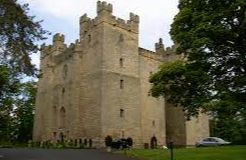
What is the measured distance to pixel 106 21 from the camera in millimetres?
52812

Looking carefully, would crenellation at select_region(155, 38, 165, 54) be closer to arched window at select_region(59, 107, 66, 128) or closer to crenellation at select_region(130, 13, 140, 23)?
crenellation at select_region(130, 13, 140, 23)

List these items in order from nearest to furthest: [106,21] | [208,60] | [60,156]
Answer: [208,60] < [60,156] < [106,21]

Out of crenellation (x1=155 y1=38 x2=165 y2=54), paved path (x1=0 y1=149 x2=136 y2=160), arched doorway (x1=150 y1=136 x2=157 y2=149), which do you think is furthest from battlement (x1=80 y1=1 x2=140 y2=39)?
paved path (x1=0 y1=149 x2=136 y2=160)

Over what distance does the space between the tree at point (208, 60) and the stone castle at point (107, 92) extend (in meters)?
23.1

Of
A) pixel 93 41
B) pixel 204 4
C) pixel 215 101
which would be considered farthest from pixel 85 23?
pixel 215 101

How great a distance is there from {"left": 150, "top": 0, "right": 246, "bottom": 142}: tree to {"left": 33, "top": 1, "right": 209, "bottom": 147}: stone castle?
23.1 m

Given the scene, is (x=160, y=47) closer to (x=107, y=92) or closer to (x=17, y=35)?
(x=107, y=92)

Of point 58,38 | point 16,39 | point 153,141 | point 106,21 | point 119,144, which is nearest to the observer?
point 16,39

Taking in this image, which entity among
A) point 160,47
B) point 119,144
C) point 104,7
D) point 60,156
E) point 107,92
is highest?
point 104,7

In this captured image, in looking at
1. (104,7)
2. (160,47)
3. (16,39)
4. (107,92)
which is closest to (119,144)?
(107,92)

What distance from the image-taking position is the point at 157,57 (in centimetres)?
6016

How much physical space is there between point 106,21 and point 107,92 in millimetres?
8388

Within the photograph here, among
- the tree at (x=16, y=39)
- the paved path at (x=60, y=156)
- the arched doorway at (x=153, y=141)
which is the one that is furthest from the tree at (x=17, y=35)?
the arched doorway at (x=153, y=141)

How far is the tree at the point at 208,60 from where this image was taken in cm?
2366
